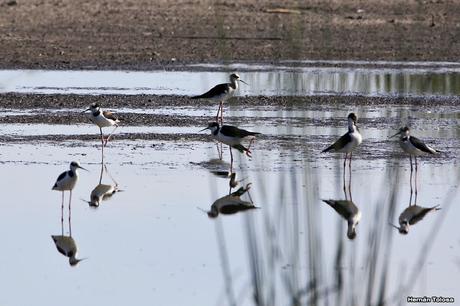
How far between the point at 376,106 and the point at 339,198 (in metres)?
6.33

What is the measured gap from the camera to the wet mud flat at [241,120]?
578 inches

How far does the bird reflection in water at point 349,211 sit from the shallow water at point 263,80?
261 inches

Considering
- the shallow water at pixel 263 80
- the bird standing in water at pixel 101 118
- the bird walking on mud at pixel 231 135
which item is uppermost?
the shallow water at pixel 263 80

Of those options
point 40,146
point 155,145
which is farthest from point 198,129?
point 40,146

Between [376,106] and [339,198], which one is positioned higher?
[376,106]

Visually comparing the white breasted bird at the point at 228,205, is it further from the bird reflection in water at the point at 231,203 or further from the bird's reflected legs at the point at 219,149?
the bird's reflected legs at the point at 219,149

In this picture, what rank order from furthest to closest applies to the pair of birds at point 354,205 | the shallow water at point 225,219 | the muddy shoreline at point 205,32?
the muddy shoreline at point 205,32, the pair of birds at point 354,205, the shallow water at point 225,219

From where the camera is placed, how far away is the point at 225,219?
11.0 m

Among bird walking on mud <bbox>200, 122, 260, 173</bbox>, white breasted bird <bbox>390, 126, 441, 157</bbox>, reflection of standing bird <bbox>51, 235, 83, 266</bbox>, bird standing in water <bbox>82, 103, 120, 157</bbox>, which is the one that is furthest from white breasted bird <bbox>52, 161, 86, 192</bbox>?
white breasted bird <bbox>390, 126, 441, 157</bbox>

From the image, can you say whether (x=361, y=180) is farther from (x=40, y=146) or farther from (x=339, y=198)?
(x=40, y=146)

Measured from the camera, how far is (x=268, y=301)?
6.38 meters

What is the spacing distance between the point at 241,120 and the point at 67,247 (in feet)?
21.4

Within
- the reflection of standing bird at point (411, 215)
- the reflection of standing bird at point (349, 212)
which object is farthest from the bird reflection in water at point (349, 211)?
the reflection of standing bird at point (411, 215)

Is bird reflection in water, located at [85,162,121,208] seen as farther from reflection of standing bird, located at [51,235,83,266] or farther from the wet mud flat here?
the wet mud flat
